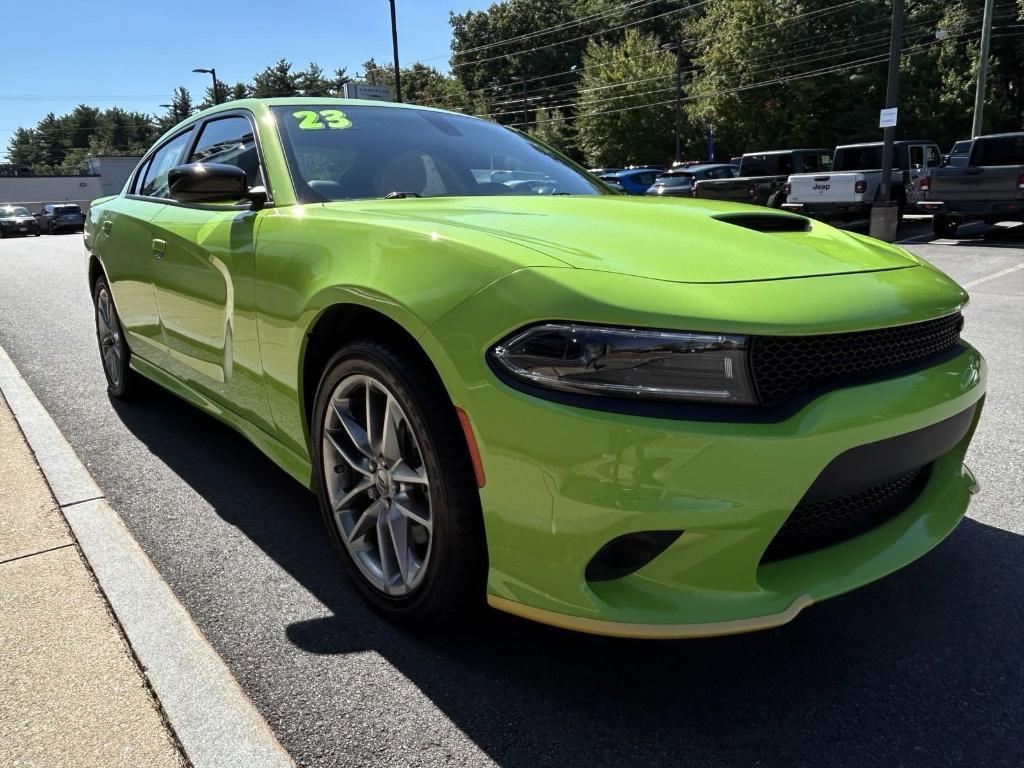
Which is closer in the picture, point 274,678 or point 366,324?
point 274,678

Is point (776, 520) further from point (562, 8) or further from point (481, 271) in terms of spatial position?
point (562, 8)

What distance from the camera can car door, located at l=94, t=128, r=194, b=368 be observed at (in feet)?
12.5

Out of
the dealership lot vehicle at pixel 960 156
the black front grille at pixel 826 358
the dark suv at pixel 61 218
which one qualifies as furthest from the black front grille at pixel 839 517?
the dark suv at pixel 61 218

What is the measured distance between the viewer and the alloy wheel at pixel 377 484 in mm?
2203

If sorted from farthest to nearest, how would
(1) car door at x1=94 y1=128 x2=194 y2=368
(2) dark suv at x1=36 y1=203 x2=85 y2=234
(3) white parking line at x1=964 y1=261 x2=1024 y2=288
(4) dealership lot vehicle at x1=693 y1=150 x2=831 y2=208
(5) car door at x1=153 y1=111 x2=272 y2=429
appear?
(2) dark suv at x1=36 y1=203 x2=85 y2=234, (4) dealership lot vehicle at x1=693 y1=150 x2=831 y2=208, (3) white parking line at x1=964 y1=261 x2=1024 y2=288, (1) car door at x1=94 y1=128 x2=194 y2=368, (5) car door at x1=153 y1=111 x2=272 y2=429

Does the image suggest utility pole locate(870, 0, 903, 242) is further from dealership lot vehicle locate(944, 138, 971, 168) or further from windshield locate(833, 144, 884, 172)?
windshield locate(833, 144, 884, 172)

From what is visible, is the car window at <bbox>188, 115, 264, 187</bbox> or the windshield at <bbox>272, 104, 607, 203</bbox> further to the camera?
the car window at <bbox>188, 115, 264, 187</bbox>

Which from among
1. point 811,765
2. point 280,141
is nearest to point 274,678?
point 811,765

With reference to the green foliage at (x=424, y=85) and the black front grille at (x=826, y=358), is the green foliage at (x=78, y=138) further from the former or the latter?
the black front grille at (x=826, y=358)

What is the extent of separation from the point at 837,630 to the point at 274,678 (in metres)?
1.59

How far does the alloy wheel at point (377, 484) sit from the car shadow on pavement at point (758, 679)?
203 millimetres

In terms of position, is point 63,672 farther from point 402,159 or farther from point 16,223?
point 16,223

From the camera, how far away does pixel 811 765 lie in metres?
1.75

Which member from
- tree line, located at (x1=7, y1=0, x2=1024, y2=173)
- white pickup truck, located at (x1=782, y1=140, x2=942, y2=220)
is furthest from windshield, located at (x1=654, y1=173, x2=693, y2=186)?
tree line, located at (x1=7, y1=0, x2=1024, y2=173)
